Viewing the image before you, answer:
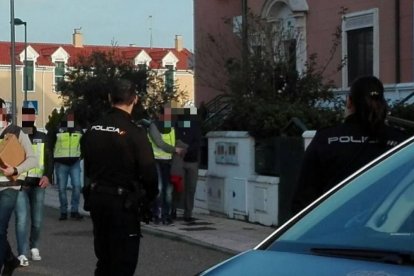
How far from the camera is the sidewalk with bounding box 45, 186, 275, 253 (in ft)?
40.1

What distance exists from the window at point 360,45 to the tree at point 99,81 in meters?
9.04

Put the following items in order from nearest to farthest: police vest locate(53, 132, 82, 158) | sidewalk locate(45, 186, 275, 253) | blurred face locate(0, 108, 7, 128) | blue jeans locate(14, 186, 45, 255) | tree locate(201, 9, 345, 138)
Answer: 1. blurred face locate(0, 108, 7, 128)
2. blue jeans locate(14, 186, 45, 255)
3. sidewalk locate(45, 186, 275, 253)
4. tree locate(201, 9, 345, 138)
5. police vest locate(53, 132, 82, 158)

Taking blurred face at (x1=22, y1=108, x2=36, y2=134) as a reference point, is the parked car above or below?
below

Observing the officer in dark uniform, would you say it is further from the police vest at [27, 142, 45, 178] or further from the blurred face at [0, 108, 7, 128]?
the police vest at [27, 142, 45, 178]

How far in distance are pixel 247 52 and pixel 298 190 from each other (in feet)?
42.5

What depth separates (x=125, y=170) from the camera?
7.06 m

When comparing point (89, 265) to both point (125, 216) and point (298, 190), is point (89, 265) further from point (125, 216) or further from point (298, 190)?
point (298, 190)

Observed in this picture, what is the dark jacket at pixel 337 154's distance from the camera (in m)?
5.74

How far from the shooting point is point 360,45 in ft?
76.2

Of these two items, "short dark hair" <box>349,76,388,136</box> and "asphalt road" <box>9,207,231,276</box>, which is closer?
"short dark hair" <box>349,76,388,136</box>

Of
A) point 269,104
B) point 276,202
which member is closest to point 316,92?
point 269,104

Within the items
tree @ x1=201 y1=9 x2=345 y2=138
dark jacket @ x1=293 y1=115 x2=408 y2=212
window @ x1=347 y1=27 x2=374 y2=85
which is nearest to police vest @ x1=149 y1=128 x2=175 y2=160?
tree @ x1=201 y1=9 x2=345 y2=138

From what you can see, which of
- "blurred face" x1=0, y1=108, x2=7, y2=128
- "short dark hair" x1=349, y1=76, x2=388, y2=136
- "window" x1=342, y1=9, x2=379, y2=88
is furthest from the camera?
"window" x1=342, y1=9, x2=379, y2=88

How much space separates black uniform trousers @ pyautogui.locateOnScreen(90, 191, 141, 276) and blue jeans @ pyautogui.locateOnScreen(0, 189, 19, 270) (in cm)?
253
